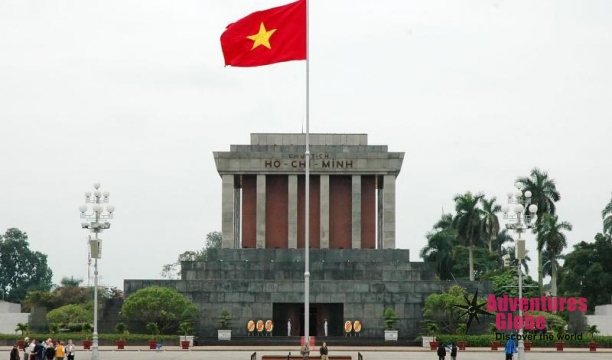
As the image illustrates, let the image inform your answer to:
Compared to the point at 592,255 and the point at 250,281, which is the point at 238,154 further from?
the point at 592,255

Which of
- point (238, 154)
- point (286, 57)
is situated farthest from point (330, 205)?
point (286, 57)

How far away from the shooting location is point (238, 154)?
7631 cm

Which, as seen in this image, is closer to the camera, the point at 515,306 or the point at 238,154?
the point at 515,306

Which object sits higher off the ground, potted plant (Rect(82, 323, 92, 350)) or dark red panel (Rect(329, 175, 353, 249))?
dark red panel (Rect(329, 175, 353, 249))

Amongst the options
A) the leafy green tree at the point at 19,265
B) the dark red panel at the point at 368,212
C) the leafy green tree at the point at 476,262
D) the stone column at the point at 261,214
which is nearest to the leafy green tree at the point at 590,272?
the leafy green tree at the point at 476,262

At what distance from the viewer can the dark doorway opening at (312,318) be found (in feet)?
234

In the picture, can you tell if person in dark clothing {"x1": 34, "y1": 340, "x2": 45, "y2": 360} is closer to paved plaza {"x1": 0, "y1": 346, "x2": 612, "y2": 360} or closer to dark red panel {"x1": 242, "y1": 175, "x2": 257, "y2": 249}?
paved plaza {"x1": 0, "y1": 346, "x2": 612, "y2": 360}

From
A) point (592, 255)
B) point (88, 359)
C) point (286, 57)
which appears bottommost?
point (88, 359)

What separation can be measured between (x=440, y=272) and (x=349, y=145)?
4137cm

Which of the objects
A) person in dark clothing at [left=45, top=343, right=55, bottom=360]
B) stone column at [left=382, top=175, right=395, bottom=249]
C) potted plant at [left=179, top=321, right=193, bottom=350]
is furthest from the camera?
stone column at [left=382, top=175, right=395, bottom=249]

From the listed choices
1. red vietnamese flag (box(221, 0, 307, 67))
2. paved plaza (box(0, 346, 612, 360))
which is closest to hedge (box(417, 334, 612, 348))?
paved plaza (box(0, 346, 612, 360))

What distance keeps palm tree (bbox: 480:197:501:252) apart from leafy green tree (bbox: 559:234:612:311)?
8.36 m

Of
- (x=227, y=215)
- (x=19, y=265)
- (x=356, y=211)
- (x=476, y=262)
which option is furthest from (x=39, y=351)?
(x=19, y=265)

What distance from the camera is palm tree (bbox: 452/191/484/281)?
9969cm
